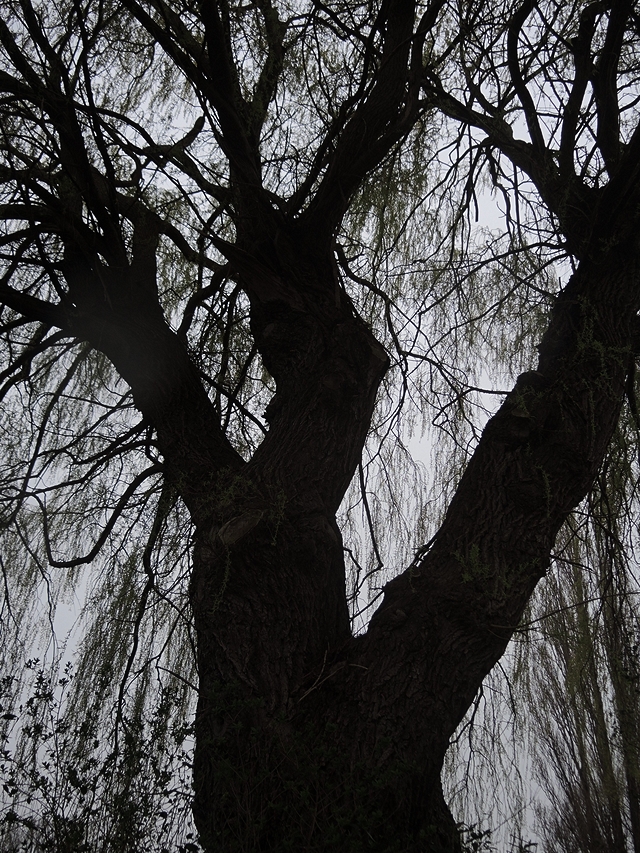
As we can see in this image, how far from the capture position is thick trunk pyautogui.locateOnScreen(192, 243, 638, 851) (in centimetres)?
159

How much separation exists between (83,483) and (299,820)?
170 centimetres

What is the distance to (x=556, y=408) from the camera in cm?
208

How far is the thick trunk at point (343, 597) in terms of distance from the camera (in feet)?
5.23

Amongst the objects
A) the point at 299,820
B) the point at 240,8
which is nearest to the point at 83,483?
the point at 299,820

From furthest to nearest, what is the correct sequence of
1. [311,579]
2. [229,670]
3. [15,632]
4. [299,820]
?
1. [15,632]
2. [311,579]
3. [229,670]
4. [299,820]

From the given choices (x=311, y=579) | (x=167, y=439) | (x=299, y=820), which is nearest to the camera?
(x=299, y=820)

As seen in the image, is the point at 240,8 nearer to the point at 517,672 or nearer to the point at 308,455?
the point at 308,455

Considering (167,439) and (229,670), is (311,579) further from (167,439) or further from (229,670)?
(167,439)

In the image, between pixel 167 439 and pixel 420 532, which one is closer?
pixel 167 439

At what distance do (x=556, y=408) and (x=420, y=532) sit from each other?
982 mm

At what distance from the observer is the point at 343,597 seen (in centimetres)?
208

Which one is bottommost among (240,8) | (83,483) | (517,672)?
(517,672)

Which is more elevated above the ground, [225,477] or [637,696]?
[225,477]

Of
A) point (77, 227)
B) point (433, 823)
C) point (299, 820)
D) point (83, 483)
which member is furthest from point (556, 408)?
point (83, 483)
